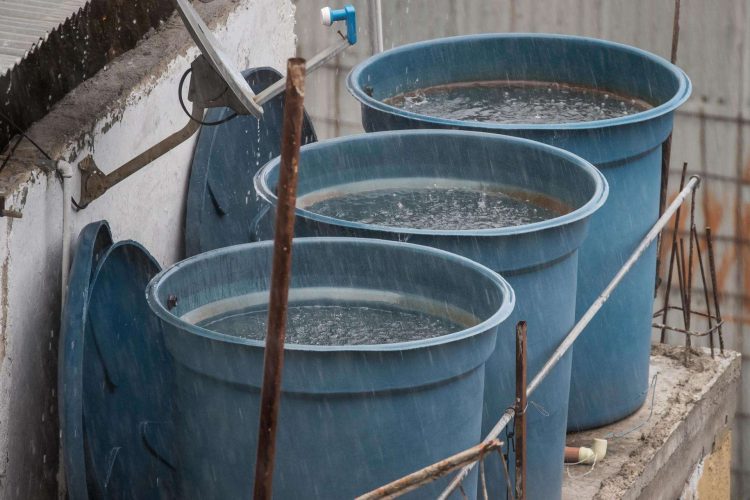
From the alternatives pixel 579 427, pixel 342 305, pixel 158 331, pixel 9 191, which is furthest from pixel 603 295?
pixel 9 191

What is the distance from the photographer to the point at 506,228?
403 centimetres

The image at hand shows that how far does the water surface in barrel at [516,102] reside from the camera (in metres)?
5.76

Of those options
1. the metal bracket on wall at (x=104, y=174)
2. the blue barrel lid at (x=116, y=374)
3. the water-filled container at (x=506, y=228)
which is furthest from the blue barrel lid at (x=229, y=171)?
the metal bracket on wall at (x=104, y=174)

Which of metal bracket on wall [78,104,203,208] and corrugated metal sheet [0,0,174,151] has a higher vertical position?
corrugated metal sheet [0,0,174,151]

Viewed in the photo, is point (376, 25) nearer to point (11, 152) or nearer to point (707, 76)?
point (11, 152)

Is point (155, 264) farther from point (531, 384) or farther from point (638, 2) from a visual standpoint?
point (638, 2)

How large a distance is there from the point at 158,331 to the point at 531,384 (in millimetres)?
1410

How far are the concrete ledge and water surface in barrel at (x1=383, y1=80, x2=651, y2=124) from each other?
128 centimetres

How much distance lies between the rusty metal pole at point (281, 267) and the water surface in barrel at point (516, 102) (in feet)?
10.0

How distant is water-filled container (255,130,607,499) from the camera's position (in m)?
4.09

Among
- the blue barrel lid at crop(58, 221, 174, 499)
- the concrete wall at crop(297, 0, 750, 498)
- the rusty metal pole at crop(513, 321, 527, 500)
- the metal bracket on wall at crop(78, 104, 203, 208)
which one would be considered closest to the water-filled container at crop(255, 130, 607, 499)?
the metal bracket on wall at crop(78, 104, 203, 208)

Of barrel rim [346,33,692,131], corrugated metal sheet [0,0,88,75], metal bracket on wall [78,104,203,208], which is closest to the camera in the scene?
corrugated metal sheet [0,0,88,75]

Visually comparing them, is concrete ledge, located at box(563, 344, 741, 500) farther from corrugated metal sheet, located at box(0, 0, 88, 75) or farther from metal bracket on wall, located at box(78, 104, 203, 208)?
corrugated metal sheet, located at box(0, 0, 88, 75)

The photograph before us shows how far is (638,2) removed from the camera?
28.9 feet
